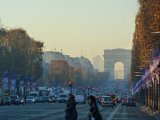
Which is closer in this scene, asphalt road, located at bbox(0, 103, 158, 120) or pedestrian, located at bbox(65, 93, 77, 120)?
pedestrian, located at bbox(65, 93, 77, 120)

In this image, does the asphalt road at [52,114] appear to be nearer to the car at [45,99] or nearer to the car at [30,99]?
the car at [30,99]

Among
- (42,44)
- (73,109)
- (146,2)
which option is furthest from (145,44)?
(42,44)

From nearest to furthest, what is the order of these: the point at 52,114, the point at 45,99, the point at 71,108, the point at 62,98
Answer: the point at 71,108
the point at 52,114
the point at 45,99
the point at 62,98

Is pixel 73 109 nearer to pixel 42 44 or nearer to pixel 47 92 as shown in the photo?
pixel 42 44

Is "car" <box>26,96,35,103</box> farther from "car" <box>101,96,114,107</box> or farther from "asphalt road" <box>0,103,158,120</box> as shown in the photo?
"asphalt road" <box>0,103,158,120</box>

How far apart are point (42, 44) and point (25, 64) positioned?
54.2 feet

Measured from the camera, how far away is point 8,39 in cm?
12400

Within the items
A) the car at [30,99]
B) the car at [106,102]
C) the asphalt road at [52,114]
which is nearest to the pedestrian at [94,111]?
the asphalt road at [52,114]

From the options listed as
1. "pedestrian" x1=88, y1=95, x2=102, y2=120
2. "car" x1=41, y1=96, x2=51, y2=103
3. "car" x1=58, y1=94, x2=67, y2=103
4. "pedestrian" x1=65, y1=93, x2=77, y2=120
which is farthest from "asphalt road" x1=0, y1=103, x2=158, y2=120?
"car" x1=58, y1=94, x2=67, y2=103

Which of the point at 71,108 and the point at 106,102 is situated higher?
the point at 71,108

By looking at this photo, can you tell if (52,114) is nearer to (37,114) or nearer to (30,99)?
(37,114)

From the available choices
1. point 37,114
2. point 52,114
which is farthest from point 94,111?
point 52,114

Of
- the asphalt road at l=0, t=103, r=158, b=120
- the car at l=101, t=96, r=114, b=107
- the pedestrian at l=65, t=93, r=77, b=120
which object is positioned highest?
the pedestrian at l=65, t=93, r=77, b=120

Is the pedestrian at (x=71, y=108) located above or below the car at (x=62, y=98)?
above
